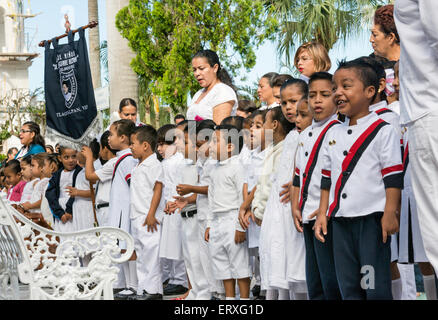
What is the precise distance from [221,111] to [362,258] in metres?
2.88

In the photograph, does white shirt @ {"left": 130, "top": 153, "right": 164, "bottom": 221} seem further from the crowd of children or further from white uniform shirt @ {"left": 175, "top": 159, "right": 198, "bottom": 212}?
white uniform shirt @ {"left": 175, "top": 159, "right": 198, "bottom": 212}

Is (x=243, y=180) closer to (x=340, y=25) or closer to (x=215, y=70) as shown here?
(x=215, y=70)

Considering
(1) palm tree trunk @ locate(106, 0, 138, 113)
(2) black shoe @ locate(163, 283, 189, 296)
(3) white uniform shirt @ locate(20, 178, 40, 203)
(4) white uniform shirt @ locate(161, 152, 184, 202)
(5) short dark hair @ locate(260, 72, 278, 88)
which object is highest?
(1) palm tree trunk @ locate(106, 0, 138, 113)

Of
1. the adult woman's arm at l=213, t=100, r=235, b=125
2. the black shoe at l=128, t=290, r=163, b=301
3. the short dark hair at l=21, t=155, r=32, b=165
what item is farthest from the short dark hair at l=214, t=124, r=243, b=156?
the short dark hair at l=21, t=155, r=32, b=165

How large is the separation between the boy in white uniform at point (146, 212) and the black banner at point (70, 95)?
1.17 metres

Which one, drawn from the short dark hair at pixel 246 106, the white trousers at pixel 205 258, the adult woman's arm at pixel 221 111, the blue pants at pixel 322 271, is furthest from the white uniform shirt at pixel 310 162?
the short dark hair at pixel 246 106

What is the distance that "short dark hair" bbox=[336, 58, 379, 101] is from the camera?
364cm

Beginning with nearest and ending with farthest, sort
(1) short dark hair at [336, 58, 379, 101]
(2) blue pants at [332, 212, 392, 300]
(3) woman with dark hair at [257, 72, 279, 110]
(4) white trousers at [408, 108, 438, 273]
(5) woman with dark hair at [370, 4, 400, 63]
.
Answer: (4) white trousers at [408, 108, 438, 273] < (2) blue pants at [332, 212, 392, 300] < (1) short dark hair at [336, 58, 379, 101] < (5) woman with dark hair at [370, 4, 400, 63] < (3) woman with dark hair at [257, 72, 279, 110]

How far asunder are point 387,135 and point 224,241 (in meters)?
2.09

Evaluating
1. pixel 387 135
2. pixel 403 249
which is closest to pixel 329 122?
pixel 387 135

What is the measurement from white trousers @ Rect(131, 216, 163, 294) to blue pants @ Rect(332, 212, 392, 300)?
10.4 feet

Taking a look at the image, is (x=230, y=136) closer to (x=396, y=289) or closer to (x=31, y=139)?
(x=396, y=289)

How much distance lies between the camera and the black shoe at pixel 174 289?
23.0 ft
